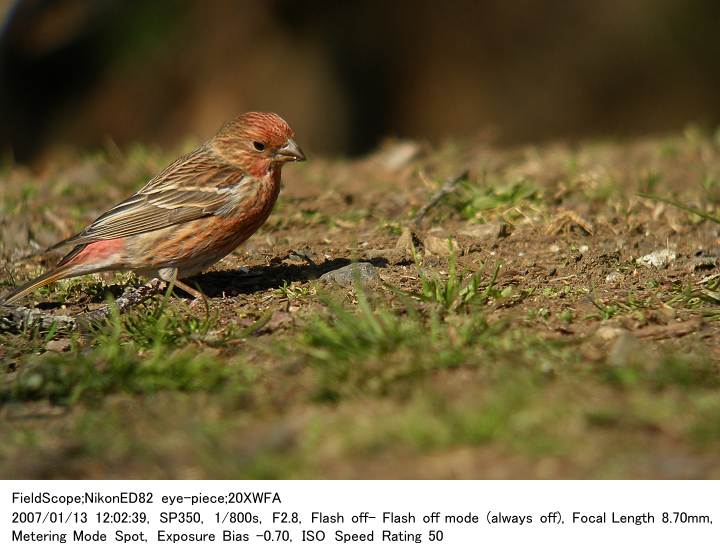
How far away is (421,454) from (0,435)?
1899 millimetres

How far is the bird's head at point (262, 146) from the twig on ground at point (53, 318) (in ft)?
3.81

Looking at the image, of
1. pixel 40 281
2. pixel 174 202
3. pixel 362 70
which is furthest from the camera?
pixel 362 70

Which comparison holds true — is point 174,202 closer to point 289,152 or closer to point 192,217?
point 192,217

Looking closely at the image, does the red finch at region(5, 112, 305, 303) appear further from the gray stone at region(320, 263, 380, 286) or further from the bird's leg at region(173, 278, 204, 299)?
the gray stone at region(320, 263, 380, 286)

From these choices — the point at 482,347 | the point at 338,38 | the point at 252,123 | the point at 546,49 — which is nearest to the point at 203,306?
the point at 252,123

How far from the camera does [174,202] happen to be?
6750mm

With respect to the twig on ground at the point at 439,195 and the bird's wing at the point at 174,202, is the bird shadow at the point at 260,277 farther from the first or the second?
the twig on ground at the point at 439,195

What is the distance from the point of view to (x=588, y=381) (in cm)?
458

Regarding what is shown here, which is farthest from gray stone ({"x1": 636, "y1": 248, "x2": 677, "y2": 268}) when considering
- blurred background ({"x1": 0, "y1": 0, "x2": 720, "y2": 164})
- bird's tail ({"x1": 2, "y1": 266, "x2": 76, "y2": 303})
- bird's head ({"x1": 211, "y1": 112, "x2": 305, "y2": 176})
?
blurred background ({"x1": 0, "y1": 0, "x2": 720, "y2": 164})

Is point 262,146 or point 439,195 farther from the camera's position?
point 439,195

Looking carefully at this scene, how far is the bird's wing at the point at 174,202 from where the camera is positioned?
658cm

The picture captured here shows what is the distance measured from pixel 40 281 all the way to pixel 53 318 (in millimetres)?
473

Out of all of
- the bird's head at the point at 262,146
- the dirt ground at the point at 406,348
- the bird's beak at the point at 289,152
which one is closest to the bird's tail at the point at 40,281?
the dirt ground at the point at 406,348

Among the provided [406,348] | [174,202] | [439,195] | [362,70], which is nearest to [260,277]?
[174,202]
